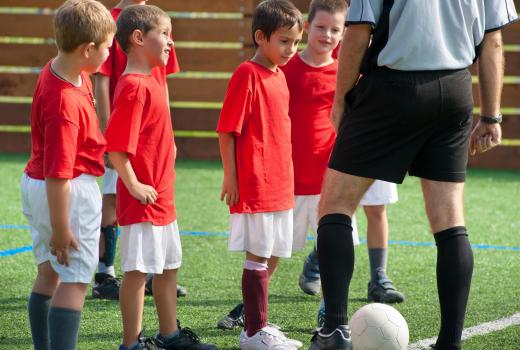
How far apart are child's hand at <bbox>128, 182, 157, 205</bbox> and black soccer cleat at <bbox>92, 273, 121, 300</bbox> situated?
1248mm

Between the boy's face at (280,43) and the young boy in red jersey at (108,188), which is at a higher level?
the boy's face at (280,43)

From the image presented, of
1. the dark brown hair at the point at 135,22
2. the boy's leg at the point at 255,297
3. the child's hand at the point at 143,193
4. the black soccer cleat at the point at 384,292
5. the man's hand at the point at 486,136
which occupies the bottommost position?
the black soccer cleat at the point at 384,292

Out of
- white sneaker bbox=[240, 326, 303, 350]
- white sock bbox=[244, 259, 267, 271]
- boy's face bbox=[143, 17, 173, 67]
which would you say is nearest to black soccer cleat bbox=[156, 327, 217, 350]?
white sneaker bbox=[240, 326, 303, 350]

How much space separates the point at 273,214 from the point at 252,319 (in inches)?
17.4

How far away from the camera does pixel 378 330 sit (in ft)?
11.9

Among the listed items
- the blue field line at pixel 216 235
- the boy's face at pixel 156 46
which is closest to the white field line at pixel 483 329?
the boy's face at pixel 156 46

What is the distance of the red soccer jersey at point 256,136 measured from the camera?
13.2ft

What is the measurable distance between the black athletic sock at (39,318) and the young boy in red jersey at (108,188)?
4.23 feet

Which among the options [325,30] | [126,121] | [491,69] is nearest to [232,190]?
[126,121]

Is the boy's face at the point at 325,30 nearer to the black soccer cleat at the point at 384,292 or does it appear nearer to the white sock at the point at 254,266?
the white sock at the point at 254,266

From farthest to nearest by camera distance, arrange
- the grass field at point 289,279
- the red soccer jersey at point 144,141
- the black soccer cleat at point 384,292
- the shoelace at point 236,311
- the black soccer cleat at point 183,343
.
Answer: the black soccer cleat at point 384,292, the shoelace at point 236,311, the grass field at point 289,279, the black soccer cleat at point 183,343, the red soccer jersey at point 144,141

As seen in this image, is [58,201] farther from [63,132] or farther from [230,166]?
[230,166]

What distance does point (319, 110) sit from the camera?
4578mm

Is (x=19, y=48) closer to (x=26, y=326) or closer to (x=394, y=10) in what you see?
(x=26, y=326)
